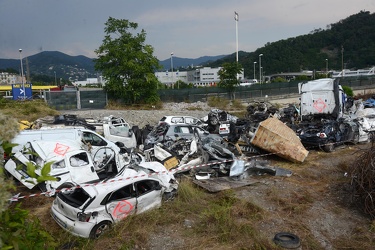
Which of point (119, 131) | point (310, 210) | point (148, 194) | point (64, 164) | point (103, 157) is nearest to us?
point (148, 194)

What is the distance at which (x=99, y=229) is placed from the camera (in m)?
6.74

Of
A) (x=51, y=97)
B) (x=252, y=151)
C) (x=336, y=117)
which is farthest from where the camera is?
(x=51, y=97)

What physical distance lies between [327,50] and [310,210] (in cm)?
13677

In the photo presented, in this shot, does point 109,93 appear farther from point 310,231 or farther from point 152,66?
point 310,231

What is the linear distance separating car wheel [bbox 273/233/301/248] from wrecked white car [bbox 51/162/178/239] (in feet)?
9.57

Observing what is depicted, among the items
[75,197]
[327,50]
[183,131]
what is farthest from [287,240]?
[327,50]

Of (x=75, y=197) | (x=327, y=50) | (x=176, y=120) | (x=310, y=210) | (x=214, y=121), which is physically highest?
(x=327, y=50)

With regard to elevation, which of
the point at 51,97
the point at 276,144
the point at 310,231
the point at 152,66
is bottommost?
the point at 310,231

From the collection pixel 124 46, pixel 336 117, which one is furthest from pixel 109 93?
pixel 336 117

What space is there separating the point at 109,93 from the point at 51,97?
530cm

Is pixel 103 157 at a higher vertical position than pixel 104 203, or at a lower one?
higher

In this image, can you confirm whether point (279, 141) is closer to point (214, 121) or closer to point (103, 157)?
point (103, 157)

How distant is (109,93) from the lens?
31.5 metres

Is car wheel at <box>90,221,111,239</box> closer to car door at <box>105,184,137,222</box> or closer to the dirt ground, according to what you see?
car door at <box>105,184,137,222</box>
